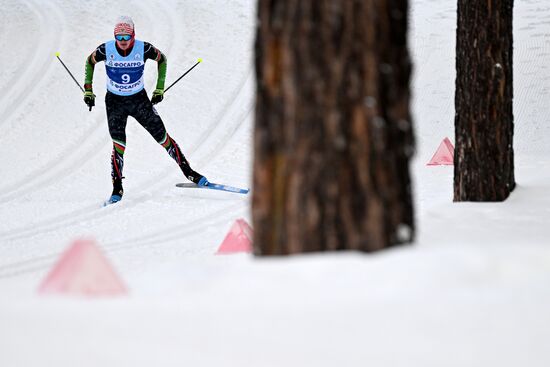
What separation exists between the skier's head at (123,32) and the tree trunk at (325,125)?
512 cm

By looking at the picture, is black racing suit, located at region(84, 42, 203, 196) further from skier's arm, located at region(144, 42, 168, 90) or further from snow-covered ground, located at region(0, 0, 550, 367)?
snow-covered ground, located at region(0, 0, 550, 367)

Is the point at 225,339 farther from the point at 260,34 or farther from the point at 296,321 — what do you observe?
the point at 260,34

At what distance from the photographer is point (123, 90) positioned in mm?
8609

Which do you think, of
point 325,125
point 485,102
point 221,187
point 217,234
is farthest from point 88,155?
point 325,125

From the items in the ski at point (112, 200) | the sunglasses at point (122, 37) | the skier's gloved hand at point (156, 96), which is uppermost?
the sunglasses at point (122, 37)

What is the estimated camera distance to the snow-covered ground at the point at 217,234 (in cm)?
288

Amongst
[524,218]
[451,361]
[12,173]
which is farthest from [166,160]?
[451,361]

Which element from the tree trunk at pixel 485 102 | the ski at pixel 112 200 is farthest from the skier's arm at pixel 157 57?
the tree trunk at pixel 485 102

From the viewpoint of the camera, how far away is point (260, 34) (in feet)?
11.2

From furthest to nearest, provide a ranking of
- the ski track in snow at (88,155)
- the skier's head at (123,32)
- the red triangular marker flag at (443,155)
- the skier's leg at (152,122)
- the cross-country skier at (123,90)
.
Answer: the red triangular marker flag at (443,155)
the skier's leg at (152,122)
the cross-country skier at (123,90)
the skier's head at (123,32)
the ski track in snow at (88,155)

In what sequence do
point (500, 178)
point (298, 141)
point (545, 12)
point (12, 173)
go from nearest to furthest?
1. point (298, 141)
2. point (500, 178)
3. point (12, 173)
4. point (545, 12)

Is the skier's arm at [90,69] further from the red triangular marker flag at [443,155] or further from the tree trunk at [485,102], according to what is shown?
the red triangular marker flag at [443,155]

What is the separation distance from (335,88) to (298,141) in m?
0.23

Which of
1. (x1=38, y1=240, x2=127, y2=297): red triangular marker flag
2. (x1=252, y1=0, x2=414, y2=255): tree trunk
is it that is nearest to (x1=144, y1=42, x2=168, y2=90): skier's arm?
(x1=252, y1=0, x2=414, y2=255): tree trunk
